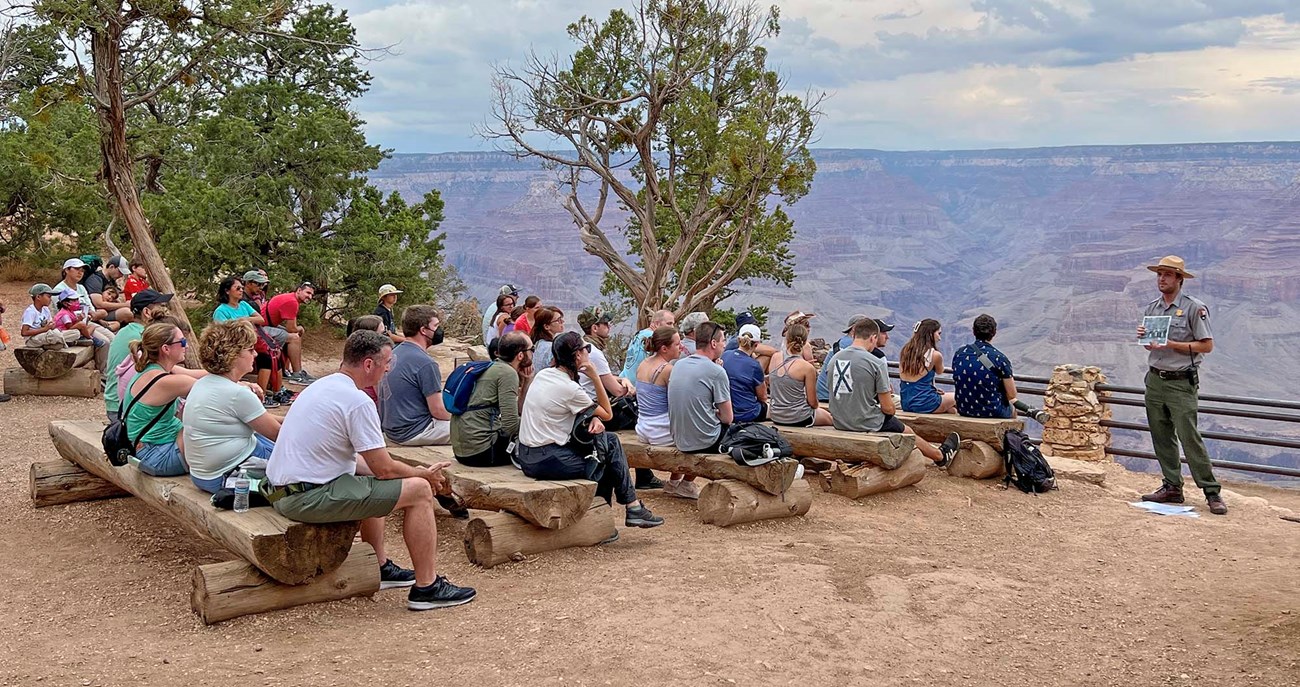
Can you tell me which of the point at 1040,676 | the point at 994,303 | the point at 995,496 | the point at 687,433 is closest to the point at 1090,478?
the point at 995,496

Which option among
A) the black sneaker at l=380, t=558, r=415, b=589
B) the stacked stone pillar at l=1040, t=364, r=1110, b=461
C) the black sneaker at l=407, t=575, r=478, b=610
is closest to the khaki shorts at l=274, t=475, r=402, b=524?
the black sneaker at l=407, t=575, r=478, b=610

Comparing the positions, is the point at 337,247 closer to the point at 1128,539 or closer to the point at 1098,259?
the point at 1128,539

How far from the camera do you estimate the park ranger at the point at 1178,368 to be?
309 inches

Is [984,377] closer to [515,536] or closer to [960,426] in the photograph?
[960,426]

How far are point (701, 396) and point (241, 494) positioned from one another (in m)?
3.15

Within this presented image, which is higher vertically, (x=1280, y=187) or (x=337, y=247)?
(x=1280, y=187)

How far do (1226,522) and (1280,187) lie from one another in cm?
13272

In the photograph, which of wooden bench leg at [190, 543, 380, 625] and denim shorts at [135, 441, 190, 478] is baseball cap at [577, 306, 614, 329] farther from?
wooden bench leg at [190, 543, 380, 625]

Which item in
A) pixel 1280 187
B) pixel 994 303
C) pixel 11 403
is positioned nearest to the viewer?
pixel 11 403

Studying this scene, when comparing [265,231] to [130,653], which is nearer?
[130,653]

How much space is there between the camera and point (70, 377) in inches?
450

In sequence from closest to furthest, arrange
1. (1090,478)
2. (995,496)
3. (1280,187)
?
(995,496) → (1090,478) → (1280,187)

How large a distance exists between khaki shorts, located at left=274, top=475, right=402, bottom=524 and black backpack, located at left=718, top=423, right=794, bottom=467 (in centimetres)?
276

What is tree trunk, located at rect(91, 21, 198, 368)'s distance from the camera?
1189 centimetres
